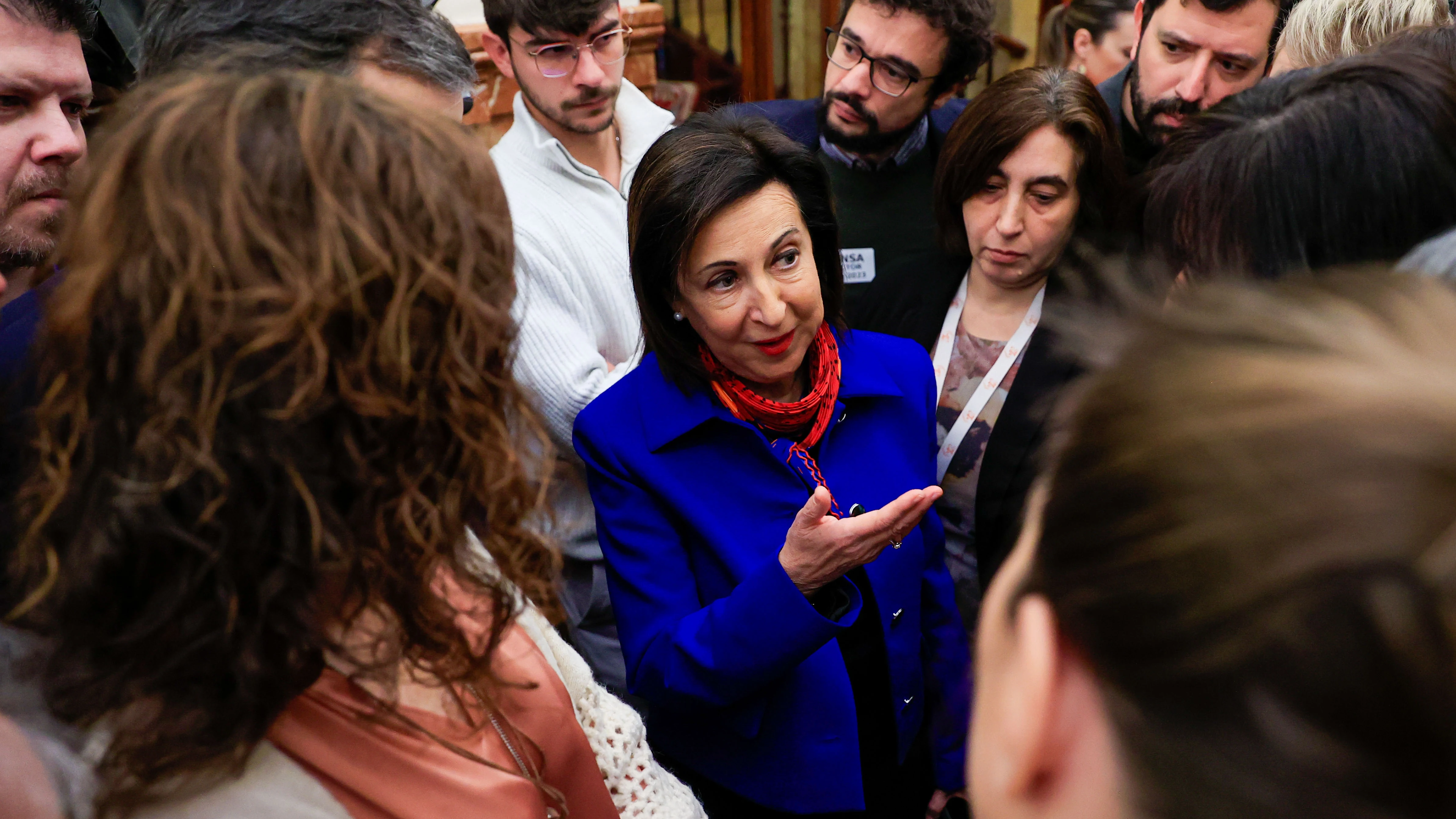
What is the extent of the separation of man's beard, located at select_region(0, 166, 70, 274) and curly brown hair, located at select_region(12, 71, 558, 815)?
941 mm

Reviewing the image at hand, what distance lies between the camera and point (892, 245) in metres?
2.87

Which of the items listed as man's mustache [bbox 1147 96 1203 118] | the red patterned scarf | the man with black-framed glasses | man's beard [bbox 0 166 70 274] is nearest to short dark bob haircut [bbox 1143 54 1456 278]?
the red patterned scarf

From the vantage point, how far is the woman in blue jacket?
165 cm

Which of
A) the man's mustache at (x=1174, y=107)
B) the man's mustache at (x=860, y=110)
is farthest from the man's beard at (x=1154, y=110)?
the man's mustache at (x=860, y=110)

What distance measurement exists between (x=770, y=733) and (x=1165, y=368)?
4.31 feet

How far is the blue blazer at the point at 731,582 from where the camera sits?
1.66 metres

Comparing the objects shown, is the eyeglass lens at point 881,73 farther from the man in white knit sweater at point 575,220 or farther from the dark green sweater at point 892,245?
the man in white knit sweater at point 575,220

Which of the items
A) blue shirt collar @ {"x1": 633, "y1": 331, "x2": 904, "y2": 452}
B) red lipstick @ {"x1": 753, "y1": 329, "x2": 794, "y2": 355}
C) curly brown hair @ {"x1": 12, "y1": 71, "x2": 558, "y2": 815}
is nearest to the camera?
curly brown hair @ {"x1": 12, "y1": 71, "x2": 558, "y2": 815}

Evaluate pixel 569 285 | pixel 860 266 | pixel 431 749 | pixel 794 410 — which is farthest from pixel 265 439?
pixel 860 266

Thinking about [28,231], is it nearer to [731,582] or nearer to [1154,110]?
[731,582]

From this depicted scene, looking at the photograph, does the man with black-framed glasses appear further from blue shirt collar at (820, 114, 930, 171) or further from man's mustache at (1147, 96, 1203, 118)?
man's mustache at (1147, 96, 1203, 118)

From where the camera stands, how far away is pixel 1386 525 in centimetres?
49

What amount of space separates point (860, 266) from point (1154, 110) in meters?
0.92

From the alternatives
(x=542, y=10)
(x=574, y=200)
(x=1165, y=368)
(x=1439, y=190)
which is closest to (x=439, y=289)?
(x=1165, y=368)
